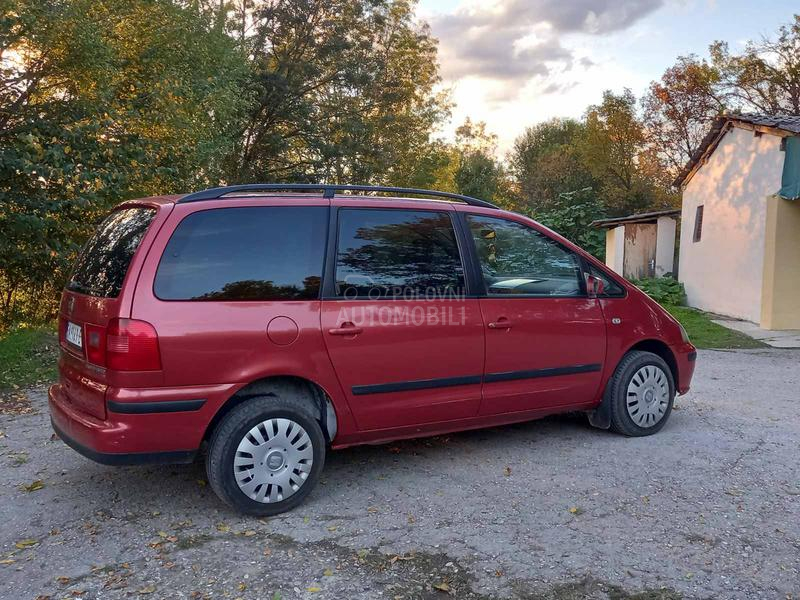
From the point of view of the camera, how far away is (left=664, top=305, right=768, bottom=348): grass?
35.2 ft

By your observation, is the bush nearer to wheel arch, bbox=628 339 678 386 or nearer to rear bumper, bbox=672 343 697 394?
rear bumper, bbox=672 343 697 394

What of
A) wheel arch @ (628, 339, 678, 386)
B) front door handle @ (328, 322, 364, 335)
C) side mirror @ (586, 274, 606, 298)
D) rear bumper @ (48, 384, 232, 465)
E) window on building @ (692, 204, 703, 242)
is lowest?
rear bumper @ (48, 384, 232, 465)

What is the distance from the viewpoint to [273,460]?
379 centimetres

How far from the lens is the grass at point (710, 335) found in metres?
10.7

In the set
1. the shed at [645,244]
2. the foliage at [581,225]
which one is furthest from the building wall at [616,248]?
the foliage at [581,225]

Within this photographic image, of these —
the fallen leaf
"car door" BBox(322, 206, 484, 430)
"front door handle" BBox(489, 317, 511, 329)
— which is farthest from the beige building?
the fallen leaf

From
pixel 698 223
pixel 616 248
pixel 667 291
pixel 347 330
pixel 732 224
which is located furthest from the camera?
pixel 616 248

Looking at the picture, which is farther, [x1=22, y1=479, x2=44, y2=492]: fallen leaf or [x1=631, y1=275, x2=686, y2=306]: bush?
[x1=631, y1=275, x2=686, y2=306]: bush

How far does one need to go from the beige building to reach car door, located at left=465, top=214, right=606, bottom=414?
891cm

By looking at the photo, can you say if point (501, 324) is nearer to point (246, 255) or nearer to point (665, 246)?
point (246, 255)

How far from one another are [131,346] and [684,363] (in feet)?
14.1

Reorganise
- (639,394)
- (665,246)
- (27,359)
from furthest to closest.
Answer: (665,246) → (27,359) → (639,394)

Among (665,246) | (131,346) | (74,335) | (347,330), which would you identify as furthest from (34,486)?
(665,246)

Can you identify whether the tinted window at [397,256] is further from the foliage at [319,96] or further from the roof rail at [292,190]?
the foliage at [319,96]
